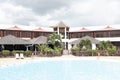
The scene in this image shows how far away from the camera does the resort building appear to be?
161 ft

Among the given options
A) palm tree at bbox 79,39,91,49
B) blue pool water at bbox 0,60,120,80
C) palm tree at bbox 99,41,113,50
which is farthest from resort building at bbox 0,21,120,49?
blue pool water at bbox 0,60,120,80

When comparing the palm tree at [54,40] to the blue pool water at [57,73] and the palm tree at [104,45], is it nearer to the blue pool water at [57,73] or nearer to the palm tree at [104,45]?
the palm tree at [104,45]

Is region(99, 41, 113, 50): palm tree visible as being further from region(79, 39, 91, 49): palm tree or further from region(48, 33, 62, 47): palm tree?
region(48, 33, 62, 47): palm tree

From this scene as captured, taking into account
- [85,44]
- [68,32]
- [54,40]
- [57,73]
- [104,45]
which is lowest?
[57,73]

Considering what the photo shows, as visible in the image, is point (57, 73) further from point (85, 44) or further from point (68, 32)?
point (68, 32)

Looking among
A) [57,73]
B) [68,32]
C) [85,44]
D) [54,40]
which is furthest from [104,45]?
[57,73]

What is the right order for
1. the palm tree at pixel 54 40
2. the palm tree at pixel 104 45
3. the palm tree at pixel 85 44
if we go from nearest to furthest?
the palm tree at pixel 104 45
the palm tree at pixel 54 40
the palm tree at pixel 85 44

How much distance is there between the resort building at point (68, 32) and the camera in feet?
161

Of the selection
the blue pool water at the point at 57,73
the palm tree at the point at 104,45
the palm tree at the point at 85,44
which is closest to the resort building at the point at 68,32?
the palm tree at the point at 104,45

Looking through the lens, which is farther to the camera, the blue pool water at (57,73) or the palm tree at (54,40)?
the palm tree at (54,40)

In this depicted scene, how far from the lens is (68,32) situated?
53500mm

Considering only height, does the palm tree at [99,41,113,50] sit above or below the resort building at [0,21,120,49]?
below

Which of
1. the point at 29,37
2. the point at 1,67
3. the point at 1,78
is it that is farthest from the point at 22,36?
the point at 1,78

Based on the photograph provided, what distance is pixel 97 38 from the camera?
5119 cm
